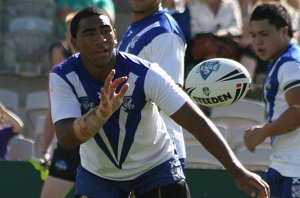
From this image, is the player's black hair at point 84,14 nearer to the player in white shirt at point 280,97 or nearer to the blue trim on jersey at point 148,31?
the blue trim on jersey at point 148,31

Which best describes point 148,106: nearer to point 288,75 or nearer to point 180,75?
point 180,75

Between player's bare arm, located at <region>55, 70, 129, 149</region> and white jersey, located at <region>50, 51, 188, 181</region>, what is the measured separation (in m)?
0.13

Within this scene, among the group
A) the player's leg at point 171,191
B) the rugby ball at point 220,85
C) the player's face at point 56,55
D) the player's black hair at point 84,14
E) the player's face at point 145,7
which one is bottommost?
the player's leg at point 171,191

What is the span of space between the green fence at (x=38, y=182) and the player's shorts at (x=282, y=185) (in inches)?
43.8

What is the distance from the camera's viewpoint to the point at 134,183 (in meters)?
5.53

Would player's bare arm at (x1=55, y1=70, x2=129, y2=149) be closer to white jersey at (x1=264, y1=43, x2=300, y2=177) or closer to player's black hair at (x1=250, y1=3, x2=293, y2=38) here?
white jersey at (x1=264, y1=43, x2=300, y2=177)

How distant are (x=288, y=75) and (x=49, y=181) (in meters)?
2.12

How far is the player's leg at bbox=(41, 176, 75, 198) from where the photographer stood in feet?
23.9

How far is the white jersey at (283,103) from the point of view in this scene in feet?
20.9

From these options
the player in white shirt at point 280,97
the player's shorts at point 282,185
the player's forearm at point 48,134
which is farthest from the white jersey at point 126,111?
the player's forearm at point 48,134

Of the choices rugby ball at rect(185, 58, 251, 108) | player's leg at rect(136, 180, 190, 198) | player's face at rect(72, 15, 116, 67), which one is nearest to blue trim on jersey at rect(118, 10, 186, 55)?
rugby ball at rect(185, 58, 251, 108)

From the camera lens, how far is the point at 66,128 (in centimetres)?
509

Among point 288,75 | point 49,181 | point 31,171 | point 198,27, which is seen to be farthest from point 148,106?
point 198,27

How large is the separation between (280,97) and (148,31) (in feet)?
3.14
